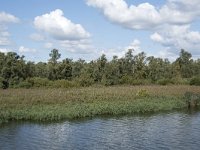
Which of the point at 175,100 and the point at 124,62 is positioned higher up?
the point at 124,62

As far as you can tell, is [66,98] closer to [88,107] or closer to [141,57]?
[88,107]

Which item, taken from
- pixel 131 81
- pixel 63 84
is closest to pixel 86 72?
pixel 131 81

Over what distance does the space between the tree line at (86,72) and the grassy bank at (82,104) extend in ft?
63.1

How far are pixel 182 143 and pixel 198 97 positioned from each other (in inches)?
1181

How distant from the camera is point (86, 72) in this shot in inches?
3686

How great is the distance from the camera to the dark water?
2833cm

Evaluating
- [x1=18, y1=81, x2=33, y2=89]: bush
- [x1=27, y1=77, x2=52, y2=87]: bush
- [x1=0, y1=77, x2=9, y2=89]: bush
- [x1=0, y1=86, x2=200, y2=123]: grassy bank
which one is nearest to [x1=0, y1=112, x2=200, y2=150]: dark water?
[x1=0, y1=86, x2=200, y2=123]: grassy bank

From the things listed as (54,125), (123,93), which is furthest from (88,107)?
Result: (123,93)

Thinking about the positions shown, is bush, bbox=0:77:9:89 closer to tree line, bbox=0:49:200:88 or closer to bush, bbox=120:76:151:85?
tree line, bbox=0:49:200:88

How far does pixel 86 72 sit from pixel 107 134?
60.8 m

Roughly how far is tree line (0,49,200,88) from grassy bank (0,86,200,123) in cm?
1922

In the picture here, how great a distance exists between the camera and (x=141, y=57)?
345 feet

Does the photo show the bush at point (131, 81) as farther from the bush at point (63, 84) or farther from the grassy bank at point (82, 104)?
the grassy bank at point (82, 104)

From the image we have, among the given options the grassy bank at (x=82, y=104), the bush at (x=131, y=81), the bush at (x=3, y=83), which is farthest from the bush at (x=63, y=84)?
the bush at (x=131, y=81)
